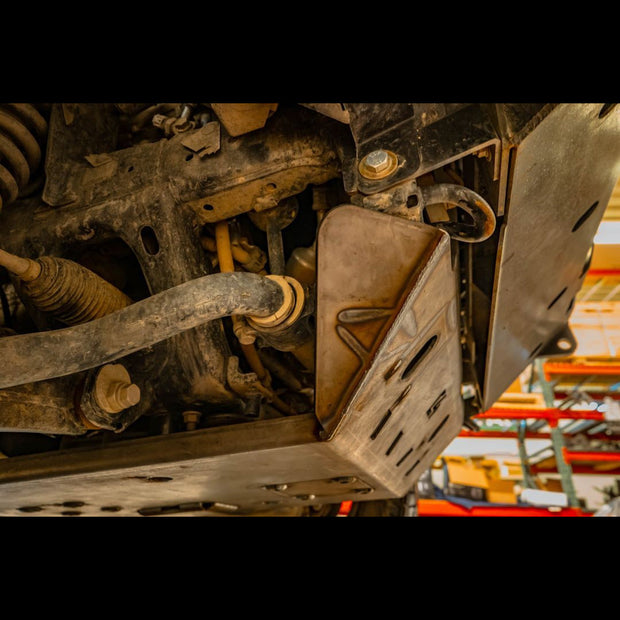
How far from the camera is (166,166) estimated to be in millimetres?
895

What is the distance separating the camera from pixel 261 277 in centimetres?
72

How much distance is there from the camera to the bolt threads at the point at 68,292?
0.77 meters

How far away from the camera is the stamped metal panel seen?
2.48 feet

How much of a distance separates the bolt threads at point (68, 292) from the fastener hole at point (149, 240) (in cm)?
9

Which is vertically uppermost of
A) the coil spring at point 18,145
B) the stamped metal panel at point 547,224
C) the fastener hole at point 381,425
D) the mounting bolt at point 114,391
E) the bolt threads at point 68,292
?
the coil spring at point 18,145

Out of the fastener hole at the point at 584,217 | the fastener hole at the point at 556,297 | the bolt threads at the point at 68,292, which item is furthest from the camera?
the fastener hole at the point at 556,297

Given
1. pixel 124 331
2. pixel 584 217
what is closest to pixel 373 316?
pixel 124 331

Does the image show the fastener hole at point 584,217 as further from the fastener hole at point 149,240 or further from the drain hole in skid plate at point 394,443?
the fastener hole at point 149,240

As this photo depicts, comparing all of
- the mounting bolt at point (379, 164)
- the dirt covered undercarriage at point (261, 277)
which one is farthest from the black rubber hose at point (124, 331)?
the mounting bolt at point (379, 164)

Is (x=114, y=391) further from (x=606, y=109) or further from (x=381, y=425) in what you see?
(x=606, y=109)

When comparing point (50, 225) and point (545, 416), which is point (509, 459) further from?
point (50, 225)

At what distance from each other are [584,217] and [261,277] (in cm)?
71

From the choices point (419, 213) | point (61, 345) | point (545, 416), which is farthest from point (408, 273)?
point (545, 416)

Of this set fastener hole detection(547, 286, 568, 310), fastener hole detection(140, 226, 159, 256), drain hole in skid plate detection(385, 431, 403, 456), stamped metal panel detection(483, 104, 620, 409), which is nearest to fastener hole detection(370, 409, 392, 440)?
drain hole in skid plate detection(385, 431, 403, 456)
